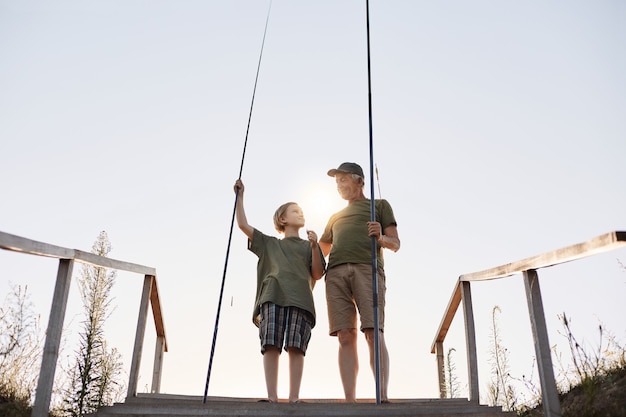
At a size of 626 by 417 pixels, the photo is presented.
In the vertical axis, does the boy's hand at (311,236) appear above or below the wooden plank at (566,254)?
above

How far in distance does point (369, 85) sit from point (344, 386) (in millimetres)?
2084

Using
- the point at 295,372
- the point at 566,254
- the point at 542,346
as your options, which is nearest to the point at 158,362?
the point at 295,372

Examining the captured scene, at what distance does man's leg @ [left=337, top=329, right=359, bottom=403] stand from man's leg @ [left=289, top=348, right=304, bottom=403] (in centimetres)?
26

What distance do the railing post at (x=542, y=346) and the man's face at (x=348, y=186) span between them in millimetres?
1862

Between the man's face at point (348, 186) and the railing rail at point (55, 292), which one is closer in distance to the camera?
the railing rail at point (55, 292)

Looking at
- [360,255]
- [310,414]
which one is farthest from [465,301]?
[310,414]

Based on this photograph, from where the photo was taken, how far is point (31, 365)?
484cm

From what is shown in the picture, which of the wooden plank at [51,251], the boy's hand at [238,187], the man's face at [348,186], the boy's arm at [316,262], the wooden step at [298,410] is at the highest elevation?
the man's face at [348,186]

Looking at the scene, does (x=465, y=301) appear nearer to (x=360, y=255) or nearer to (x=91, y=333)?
(x=360, y=255)

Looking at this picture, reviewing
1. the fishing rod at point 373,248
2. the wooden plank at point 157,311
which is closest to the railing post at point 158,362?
the wooden plank at point 157,311

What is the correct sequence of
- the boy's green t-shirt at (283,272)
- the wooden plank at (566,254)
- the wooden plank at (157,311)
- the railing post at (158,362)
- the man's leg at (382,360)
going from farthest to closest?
the railing post at (158,362)
the wooden plank at (157,311)
the boy's green t-shirt at (283,272)
the man's leg at (382,360)
the wooden plank at (566,254)

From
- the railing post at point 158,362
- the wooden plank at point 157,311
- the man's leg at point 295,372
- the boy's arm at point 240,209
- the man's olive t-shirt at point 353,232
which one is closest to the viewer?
the man's leg at point 295,372

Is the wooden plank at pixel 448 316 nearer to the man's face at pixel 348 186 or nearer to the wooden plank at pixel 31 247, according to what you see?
the man's face at pixel 348 186

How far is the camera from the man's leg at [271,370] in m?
3.90
